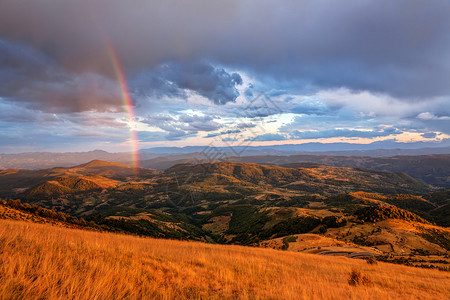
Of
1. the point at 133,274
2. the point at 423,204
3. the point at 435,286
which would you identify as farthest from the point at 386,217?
the point at 423,204

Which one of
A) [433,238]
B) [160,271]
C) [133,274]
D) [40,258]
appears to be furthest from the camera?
[433,238]

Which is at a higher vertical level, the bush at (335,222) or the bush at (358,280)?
the bush at (358,280)

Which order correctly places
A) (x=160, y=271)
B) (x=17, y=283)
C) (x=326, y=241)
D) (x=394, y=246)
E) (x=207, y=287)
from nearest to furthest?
(x=17, y=283), (x=207, y=287), (x=160, y=271), (x=394, y=246), (x=326, y=241)

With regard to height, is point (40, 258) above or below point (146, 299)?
above

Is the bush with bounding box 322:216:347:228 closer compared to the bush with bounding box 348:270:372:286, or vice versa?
the bush with bounding box 348:270:372:286

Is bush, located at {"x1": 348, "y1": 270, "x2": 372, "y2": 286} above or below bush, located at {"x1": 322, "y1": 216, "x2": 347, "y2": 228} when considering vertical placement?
above

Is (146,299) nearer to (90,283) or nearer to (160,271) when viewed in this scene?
(90,283)

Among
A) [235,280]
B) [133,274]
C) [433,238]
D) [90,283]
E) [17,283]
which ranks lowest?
[433,238]

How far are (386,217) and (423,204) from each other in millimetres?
126048

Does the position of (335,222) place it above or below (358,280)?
below

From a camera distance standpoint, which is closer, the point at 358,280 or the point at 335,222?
the point at 358,280

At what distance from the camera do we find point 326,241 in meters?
33.0

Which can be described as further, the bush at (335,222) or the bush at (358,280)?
the bush at (335,222)

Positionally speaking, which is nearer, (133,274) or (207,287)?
(133,274)
